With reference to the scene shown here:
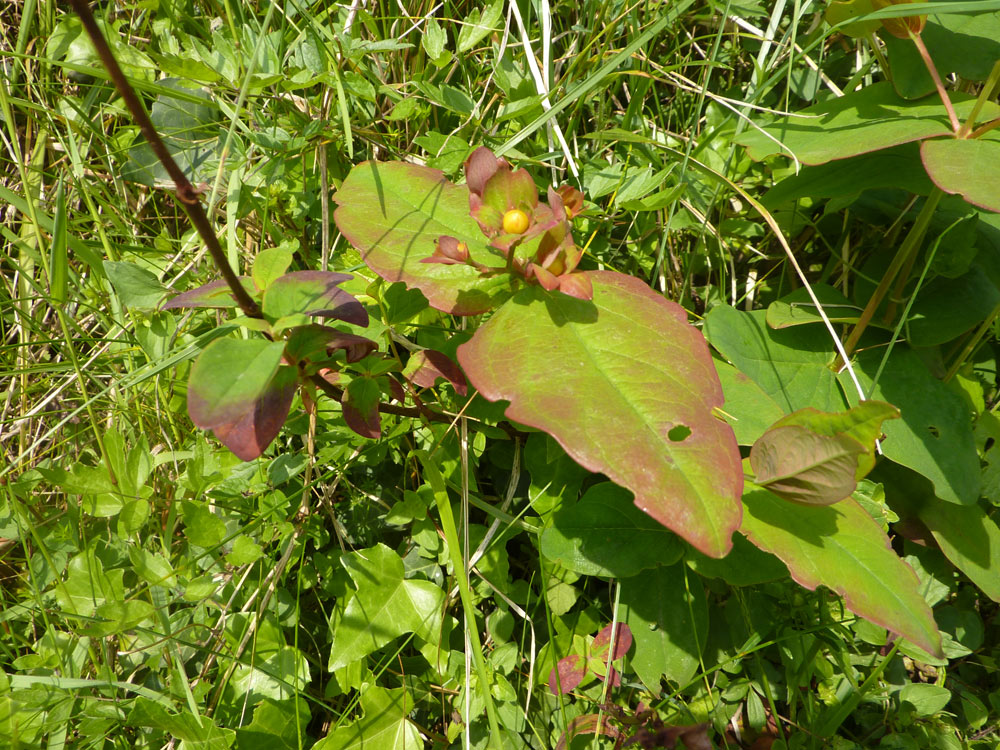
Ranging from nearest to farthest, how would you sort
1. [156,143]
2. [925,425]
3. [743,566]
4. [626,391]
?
1. [156,143]
2. [626,391]
3. [743,566]
4. [925,425]

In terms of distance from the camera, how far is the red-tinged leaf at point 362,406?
4.21 ft

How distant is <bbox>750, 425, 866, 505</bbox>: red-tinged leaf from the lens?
1.10m

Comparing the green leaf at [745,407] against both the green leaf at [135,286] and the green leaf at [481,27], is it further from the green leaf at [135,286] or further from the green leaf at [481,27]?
the green leaf at [135,286]

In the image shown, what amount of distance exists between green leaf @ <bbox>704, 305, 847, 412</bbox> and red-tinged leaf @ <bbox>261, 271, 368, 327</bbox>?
2.78 ft

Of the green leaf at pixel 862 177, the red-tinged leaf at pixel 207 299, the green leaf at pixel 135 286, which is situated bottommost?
the green leaf at pixel 862 177

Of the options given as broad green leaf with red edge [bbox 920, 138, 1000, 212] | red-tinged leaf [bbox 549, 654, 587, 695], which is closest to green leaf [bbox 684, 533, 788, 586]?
red-tinged leaf [bbox 549, 654, 587, 695]

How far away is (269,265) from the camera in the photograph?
1128mm

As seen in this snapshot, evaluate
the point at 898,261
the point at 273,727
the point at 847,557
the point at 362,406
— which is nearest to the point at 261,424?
the point at 362,406

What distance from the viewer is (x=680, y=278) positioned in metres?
1.91

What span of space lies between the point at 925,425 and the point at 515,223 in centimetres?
96

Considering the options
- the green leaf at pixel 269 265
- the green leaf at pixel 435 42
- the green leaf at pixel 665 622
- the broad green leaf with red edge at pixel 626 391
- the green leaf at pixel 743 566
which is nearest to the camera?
the broad green leaf with red edge at pixel 626 391

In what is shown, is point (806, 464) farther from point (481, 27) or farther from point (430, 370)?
point (481, 27)

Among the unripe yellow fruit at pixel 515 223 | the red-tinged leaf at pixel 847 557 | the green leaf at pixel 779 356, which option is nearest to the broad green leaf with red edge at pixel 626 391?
the unripe yellow fruit at pixel 515 223

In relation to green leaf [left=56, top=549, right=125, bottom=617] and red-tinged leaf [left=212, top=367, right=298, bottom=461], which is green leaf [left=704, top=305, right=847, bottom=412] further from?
green leaf [left=56, top=549, right=125, bottom=617]
